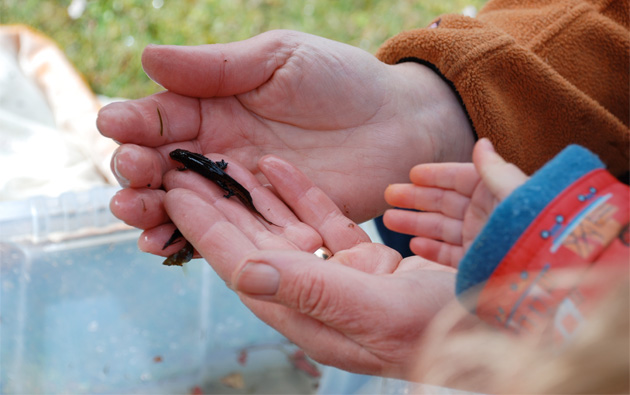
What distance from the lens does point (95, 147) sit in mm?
3979

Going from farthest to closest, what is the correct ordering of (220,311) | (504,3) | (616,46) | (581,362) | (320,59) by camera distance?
(220,311), (504,3), (616,46), (320,59), (581,362)

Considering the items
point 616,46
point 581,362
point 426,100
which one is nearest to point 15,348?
point 426,100

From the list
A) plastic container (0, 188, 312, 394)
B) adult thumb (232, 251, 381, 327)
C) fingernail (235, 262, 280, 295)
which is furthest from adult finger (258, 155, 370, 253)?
plastic container (0, 188, 312, 394)

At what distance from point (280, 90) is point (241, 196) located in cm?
50

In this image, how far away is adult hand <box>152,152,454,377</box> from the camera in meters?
1.49

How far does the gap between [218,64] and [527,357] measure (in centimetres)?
154

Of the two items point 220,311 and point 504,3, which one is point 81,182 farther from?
point 504,3

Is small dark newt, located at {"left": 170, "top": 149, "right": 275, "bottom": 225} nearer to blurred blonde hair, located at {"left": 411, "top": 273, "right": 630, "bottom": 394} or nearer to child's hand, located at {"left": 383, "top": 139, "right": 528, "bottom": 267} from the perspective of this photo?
child's hand, located at {"left": 383, "top": 139, "right": 528, "bottom": 267}

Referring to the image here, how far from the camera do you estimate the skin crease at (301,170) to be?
1551mm

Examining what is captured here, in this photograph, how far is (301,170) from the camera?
235 cm

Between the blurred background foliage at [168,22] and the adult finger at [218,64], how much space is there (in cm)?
299

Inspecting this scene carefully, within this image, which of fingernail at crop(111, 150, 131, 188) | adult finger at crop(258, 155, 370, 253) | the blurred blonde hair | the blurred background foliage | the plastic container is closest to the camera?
the blurred blonde hair

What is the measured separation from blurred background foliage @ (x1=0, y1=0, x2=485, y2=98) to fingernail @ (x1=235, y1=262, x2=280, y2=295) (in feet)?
12.8

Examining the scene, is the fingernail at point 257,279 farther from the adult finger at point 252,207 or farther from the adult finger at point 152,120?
the adult finger at point 152,120
